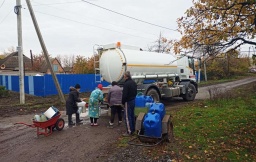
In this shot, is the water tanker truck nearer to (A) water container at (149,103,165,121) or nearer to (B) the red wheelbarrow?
(A) water container at (149,103,165,121)

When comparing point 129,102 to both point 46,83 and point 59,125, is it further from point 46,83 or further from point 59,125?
point 46,83

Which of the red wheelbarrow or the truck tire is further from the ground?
the truck tire

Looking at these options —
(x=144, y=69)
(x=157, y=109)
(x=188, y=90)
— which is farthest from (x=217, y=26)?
(x=188, y=90)

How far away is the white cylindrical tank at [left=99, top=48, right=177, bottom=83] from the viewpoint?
36.9ft

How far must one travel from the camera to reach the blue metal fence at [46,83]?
19359 mm

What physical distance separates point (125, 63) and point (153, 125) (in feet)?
17.7

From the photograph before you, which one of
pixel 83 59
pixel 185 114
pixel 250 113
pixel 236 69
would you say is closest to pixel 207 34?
pixel 185 114

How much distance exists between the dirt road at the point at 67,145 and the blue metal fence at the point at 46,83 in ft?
34.4

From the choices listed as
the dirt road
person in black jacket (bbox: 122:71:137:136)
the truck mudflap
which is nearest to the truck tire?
the truck mudflap

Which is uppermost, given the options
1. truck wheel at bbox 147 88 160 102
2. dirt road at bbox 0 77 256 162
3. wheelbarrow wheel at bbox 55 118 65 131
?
truck wheel at bbox 147 88 160 102

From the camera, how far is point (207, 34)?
7.05 m

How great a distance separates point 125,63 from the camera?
36.7ft

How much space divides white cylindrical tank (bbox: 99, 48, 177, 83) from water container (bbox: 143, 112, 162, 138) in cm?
501

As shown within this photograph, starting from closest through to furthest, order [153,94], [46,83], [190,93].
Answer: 1. [153,94]
2. [190,93]
3. [46,83]
